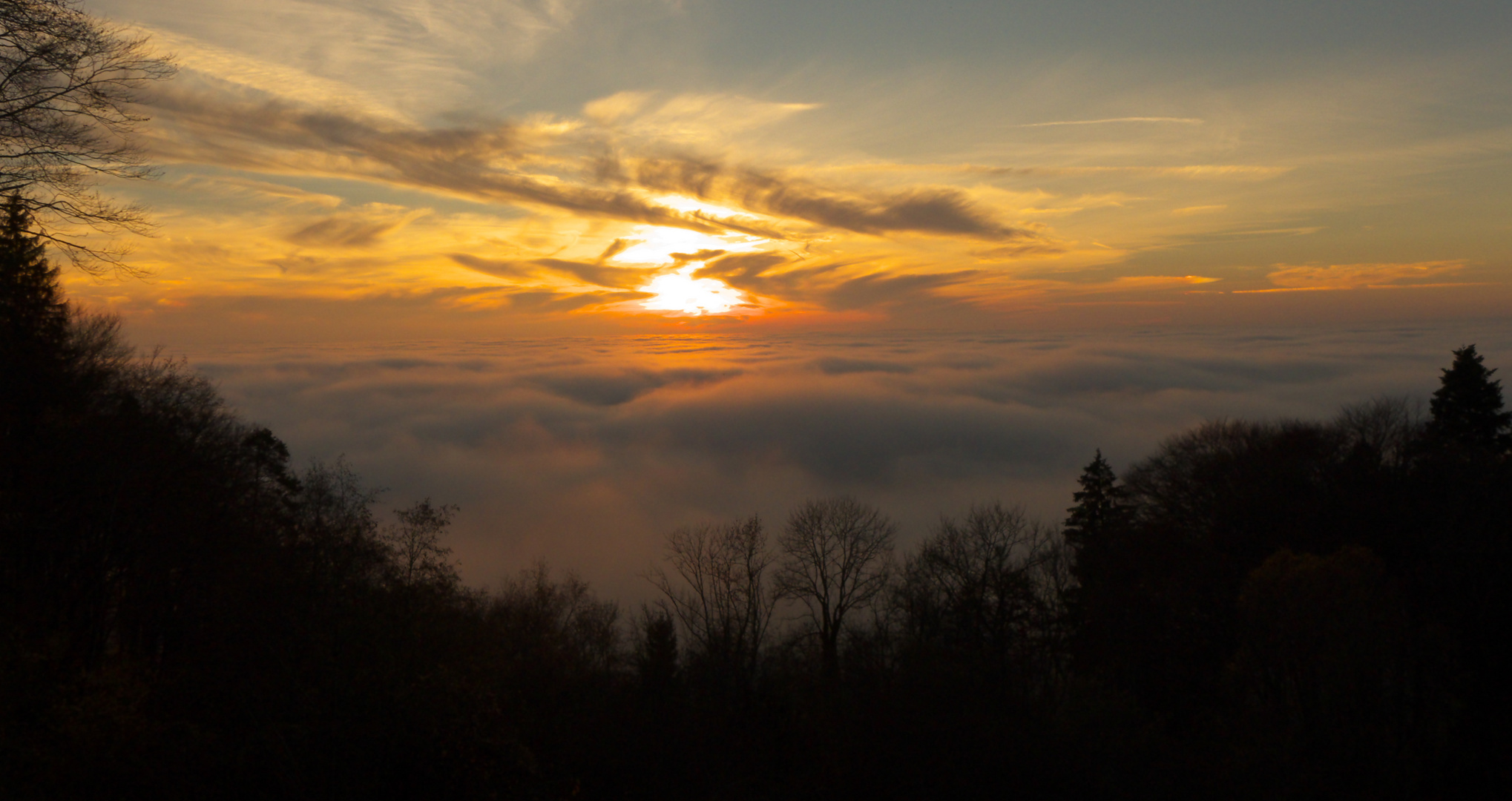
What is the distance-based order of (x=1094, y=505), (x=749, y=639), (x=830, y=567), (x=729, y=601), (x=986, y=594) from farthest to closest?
(x=1094, y=505) → (x=749, y=639) → (x=830, y=567) → (x=729, y=601) → (x=986, y=594)

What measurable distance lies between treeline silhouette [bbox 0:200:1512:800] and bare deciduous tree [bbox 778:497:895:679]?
0.25 m

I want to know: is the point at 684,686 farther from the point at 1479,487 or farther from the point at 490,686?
the point at 1479,487

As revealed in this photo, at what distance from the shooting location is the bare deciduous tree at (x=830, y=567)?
120 feet

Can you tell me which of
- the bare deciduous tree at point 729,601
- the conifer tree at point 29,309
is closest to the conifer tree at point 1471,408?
the bare deciduous tree at point 729,601

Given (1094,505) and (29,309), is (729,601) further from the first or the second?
(29,309)

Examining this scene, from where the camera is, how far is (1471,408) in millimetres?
36312

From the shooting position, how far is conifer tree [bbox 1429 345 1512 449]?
35.8m

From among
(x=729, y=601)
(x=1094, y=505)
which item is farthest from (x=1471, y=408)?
(x=729, y=601)

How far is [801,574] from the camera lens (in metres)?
37.7

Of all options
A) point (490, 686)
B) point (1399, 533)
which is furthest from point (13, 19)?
point (1399, 533)

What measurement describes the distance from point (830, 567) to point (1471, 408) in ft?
101

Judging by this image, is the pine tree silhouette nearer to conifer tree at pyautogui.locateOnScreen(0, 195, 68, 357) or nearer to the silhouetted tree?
conifer tree at pyautogui.locateOnScreen(0, 195, 68, 357)

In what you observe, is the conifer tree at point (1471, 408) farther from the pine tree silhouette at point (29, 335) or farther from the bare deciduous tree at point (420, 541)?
the pine tree silhouette at point (29, 335)

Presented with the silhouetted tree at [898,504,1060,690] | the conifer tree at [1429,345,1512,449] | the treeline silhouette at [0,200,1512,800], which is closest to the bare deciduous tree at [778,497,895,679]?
the treeline silhouette at [0,200,1512,800]
